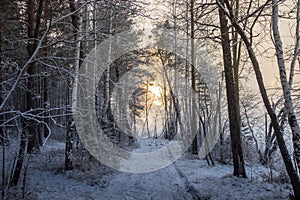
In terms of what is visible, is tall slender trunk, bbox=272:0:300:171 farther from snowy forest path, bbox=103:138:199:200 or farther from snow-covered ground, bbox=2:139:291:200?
snowy forest path, bbox=103:138:199:200

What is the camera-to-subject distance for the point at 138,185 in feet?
27.6

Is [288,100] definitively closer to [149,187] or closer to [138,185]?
[149,187]

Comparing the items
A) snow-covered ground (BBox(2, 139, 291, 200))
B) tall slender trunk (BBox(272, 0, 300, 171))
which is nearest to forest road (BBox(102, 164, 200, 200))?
snow-covered ground (BBox(2, 139, 291, 200))

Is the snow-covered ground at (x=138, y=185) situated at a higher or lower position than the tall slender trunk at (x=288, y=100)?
lower

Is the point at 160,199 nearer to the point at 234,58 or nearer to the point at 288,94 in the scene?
the point at 288,94

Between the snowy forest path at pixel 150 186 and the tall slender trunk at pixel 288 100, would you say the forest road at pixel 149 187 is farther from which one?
the tall slender trunk at pixel 288 100

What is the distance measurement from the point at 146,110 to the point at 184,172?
25152mm

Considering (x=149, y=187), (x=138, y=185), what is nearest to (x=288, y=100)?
(x=149, y=187)

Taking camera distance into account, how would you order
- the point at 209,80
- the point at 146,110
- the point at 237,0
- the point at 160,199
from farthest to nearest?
the point at 146,110 < the point at 209,80 < the point at 237,0 < the point at 160,199

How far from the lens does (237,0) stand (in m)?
10.1

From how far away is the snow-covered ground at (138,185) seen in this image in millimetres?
6734

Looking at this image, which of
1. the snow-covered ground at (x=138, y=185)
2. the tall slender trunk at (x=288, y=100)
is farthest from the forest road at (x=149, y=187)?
the tall slender trunk at (x=288, y=100)

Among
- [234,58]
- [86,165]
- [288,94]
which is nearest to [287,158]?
[288,94]

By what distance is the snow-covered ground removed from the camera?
22.1 ft
